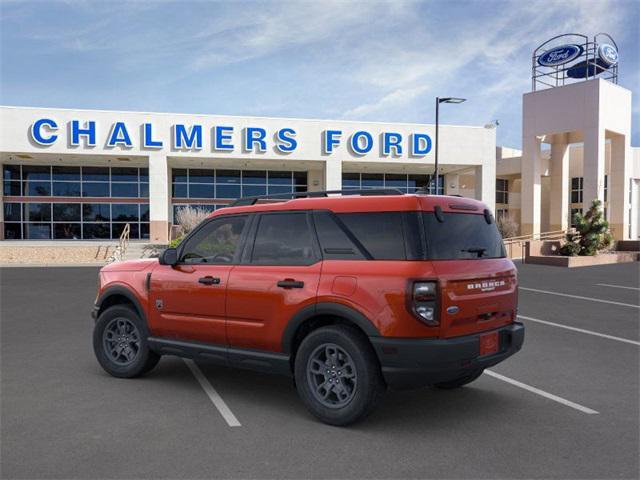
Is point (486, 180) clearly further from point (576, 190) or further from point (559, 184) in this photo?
point (576, 190)

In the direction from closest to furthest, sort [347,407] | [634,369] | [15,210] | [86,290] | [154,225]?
[347,407]
[634,369]
[86,290]
[154,225]
[15,210]

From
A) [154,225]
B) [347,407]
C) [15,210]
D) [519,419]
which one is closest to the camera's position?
[347,407]

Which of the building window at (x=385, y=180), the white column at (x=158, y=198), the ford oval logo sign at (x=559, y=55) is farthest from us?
the building window at (x=385, y=180)

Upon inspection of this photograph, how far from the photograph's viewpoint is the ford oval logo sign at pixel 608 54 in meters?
35.2

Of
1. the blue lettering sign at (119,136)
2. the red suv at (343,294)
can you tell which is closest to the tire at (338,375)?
the red suv at (343,294)

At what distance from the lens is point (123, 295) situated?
6148 mm

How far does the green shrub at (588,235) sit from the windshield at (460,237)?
21.6m

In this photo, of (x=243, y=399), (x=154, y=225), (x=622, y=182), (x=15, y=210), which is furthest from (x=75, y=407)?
(x=622, y=182)

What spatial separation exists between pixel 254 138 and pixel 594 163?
824 inches

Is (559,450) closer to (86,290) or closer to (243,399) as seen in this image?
(243,399)

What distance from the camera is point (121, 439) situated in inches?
168

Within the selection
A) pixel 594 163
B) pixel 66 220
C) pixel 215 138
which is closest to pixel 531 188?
pixel 594 163

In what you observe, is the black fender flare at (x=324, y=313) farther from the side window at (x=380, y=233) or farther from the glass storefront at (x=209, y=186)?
the glass storefront at (x=209, y=186)

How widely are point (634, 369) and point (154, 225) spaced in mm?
29978
